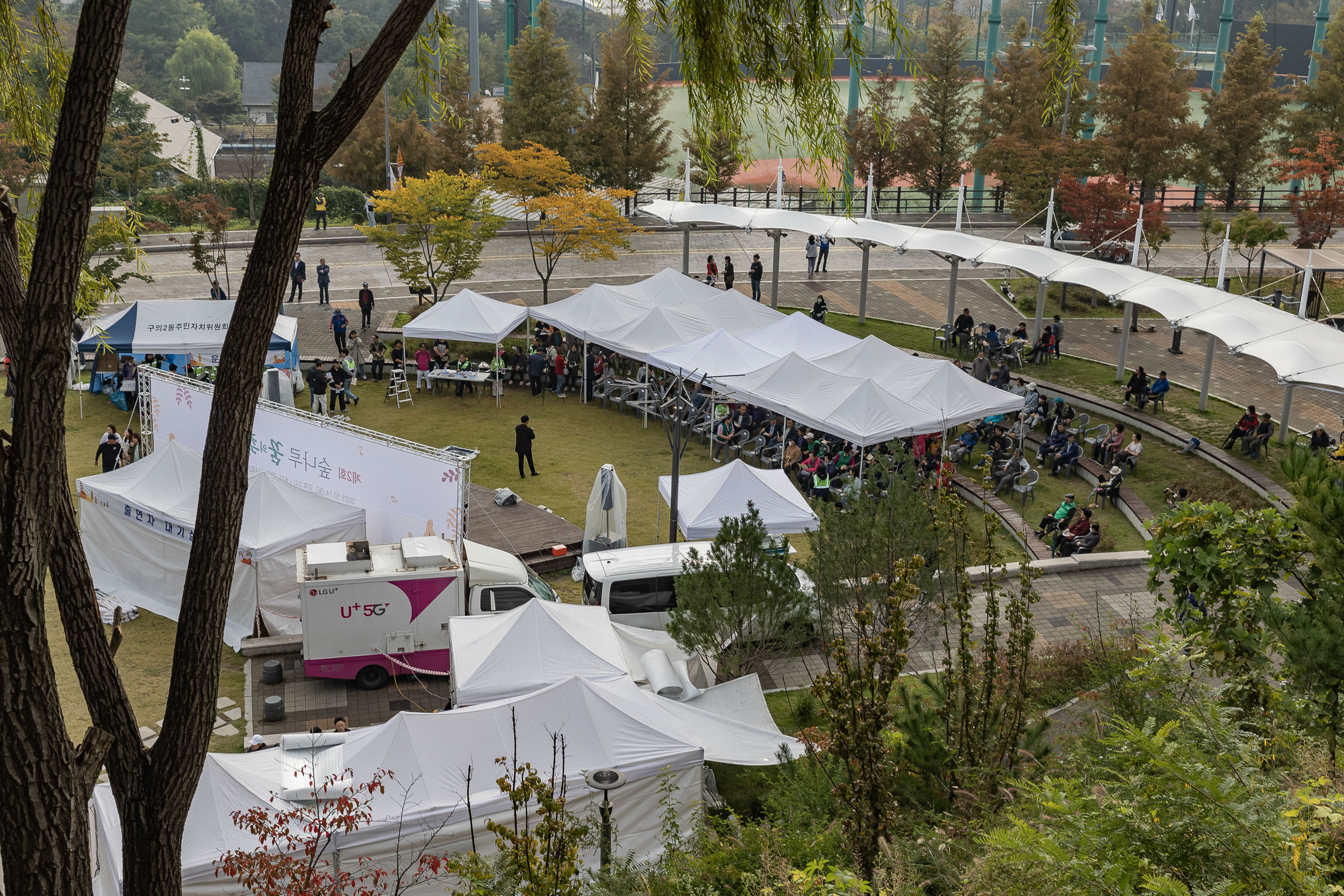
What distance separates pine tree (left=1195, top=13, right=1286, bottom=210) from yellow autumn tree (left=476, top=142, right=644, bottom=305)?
23.3 meters

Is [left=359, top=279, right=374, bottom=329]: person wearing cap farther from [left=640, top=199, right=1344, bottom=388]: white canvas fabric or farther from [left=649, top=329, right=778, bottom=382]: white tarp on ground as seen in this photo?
[left=649, top=329, right=778, bottom=382]: white tarp on ground

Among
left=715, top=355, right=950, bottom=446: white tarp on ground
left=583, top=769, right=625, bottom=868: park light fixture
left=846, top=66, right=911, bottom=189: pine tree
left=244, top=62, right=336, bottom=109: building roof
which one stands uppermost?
left=244, top=62, right=336, bottom=109: building roof

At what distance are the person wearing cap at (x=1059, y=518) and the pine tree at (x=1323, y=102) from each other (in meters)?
30.1

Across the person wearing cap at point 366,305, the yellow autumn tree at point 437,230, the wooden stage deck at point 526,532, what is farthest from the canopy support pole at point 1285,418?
the person wearing cap at point 366,305

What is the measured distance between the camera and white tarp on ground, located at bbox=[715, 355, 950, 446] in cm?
1898

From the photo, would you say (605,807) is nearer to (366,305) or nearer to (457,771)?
(457,771)

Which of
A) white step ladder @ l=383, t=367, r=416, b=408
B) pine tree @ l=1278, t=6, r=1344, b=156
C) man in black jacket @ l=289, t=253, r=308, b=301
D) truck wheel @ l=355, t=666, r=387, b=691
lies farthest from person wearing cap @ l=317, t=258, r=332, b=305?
pine tree @ l=1278, t=6, r=1344, b=156

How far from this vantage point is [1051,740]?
10445 mm

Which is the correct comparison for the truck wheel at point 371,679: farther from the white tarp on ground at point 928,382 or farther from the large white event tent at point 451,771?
the white tarp on ground at point 928,382

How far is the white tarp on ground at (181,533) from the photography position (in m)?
14.7

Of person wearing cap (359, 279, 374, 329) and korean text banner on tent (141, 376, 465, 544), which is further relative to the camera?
person wearing cap (359, 279, 374, 329)

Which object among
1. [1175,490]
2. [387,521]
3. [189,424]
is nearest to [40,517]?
[387,521]

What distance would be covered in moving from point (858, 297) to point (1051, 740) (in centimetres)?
2552

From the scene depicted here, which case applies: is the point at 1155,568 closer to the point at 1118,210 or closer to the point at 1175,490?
the point at 1175,490
